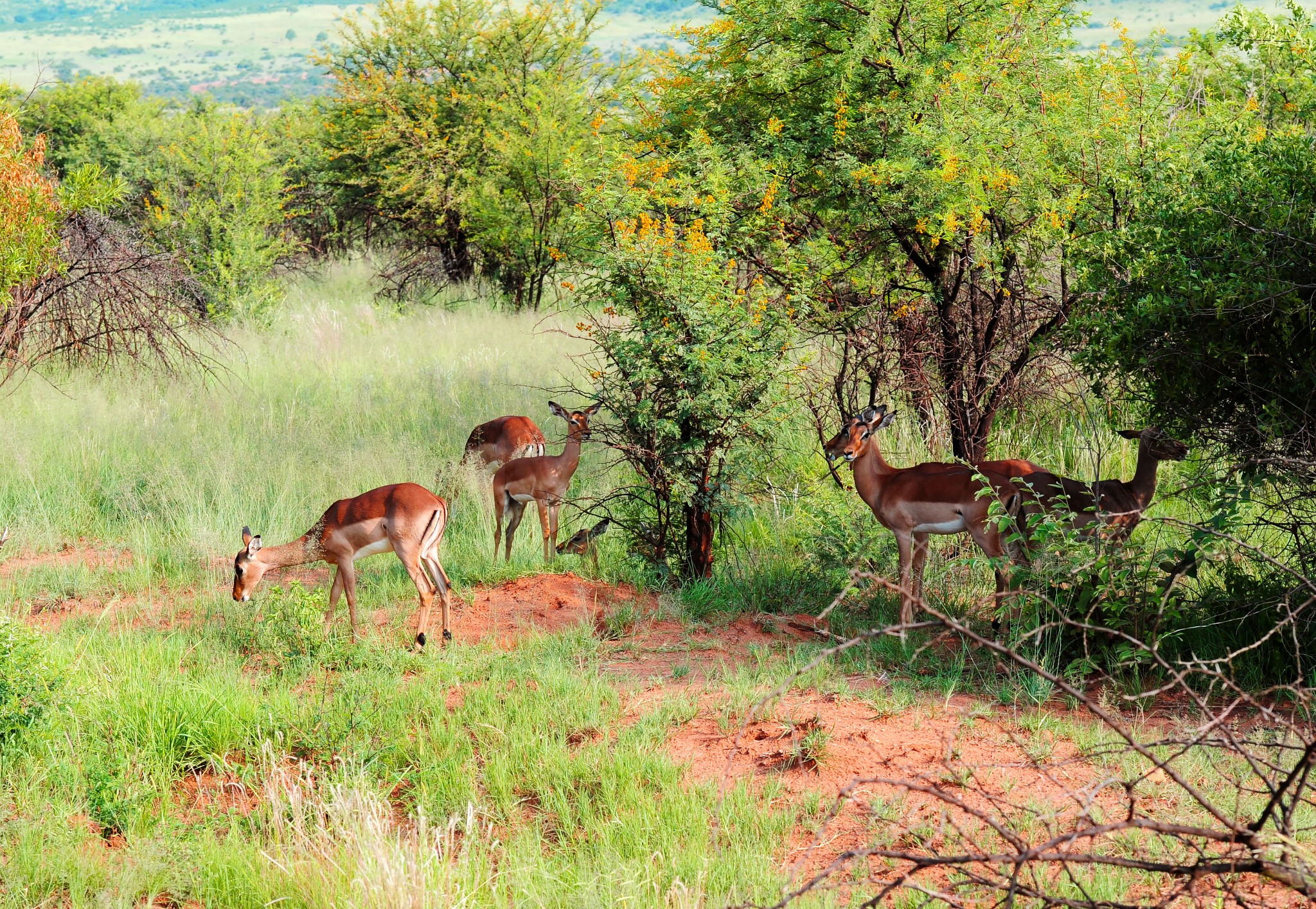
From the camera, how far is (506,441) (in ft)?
34.0

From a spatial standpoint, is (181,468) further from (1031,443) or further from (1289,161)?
(1289,161)

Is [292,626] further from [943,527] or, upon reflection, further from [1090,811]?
[1090,811]

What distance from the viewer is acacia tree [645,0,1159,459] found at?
8.89m

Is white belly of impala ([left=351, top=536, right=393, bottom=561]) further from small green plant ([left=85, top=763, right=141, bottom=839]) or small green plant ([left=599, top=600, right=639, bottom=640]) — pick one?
small green plant ([left=85, top=763, right=141, bottom=839])

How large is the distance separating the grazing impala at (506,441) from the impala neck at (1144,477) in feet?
15.8

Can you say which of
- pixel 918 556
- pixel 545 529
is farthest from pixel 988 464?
pixel 545 529

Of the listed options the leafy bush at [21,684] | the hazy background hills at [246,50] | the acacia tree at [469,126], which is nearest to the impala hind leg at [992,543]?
the leafy bush at [21,684]

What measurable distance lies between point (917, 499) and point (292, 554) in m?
3.82

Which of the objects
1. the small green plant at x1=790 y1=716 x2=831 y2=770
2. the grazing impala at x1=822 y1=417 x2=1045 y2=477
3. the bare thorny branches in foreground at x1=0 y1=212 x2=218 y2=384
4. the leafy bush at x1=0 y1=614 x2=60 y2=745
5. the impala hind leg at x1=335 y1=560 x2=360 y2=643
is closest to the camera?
the small green plant at x1=790 y1=716 x2=831 y2=770

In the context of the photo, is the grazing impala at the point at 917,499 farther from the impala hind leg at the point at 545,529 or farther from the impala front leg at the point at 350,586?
the impala front leg at the point at 350,586

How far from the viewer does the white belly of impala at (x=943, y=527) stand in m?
7.36

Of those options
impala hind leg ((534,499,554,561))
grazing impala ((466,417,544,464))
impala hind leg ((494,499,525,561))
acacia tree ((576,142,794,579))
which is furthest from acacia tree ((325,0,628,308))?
acacia tree ((576,142,794,579))

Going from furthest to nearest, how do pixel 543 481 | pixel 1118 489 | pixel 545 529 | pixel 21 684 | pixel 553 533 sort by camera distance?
pixel 545 529, pixel 543 481, pixel 553 533, pixel 1118 489, pixel 21 684

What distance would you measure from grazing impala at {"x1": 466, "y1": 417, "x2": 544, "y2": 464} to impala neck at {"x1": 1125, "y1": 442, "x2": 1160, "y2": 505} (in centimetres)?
480
